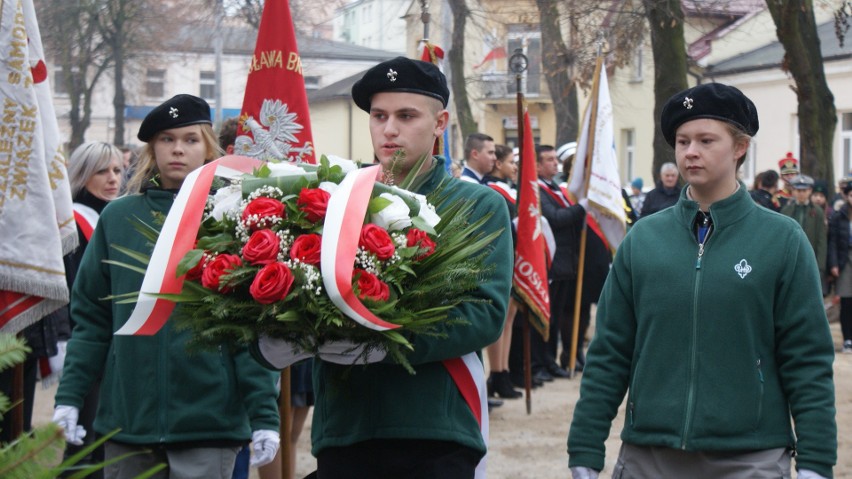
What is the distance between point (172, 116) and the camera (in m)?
4.69

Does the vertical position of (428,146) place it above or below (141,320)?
above

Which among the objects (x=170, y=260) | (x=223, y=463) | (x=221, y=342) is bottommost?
(x=223, y=463)

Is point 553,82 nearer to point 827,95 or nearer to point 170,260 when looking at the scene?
point 827,95

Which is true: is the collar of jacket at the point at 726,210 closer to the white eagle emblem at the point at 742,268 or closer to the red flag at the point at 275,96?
the white eagle emblem at the point at 742,268

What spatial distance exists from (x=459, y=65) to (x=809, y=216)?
1073 cm

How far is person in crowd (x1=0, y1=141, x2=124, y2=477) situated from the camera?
6.15 m

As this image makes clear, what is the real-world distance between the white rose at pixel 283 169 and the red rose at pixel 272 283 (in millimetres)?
420

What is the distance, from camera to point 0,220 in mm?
5148

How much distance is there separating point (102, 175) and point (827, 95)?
1214cm

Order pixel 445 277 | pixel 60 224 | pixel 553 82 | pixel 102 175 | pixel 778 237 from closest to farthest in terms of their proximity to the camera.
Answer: pixel 445 277 < pixel 778 237 < pixel 60 224 < pixel 102 175 < pixel 553 82

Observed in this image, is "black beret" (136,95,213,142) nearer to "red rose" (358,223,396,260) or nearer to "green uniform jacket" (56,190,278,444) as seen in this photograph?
"green uniform jacket" (56,190,278,444)

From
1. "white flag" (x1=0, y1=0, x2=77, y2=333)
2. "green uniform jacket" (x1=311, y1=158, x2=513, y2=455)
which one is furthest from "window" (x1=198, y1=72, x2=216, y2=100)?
"green uniform jacket" (x1=311, y1=158, x2=513, y2=455)

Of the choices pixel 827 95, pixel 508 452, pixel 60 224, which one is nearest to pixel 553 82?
pixel 827 95

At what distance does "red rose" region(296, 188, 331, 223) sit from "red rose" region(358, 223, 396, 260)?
14cm
